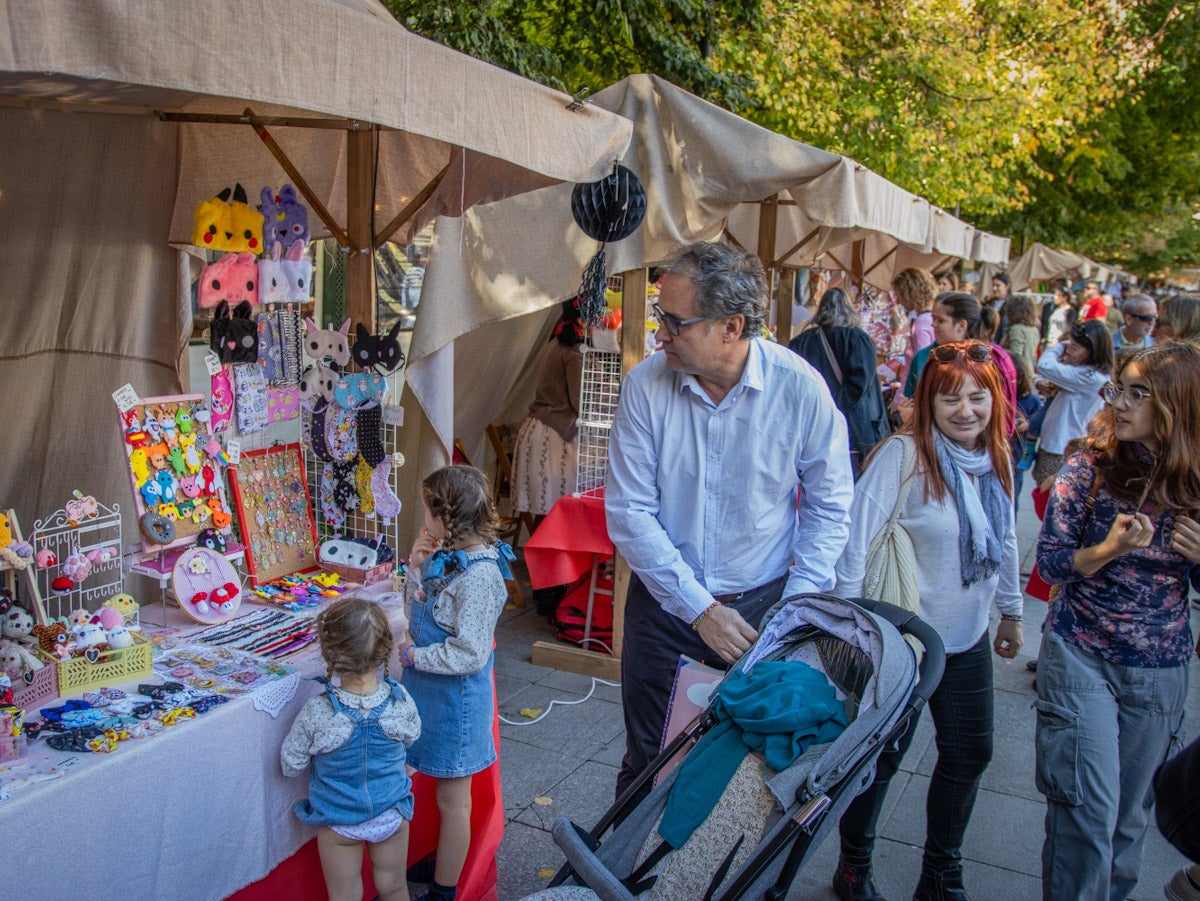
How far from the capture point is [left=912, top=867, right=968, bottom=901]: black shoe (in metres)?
3.37

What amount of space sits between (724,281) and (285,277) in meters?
1.65

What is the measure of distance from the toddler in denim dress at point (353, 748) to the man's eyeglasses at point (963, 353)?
74.7 inches

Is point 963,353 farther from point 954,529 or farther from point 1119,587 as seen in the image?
point 1119,587

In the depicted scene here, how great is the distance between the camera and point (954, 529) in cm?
316

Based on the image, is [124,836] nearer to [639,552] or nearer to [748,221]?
[639,552]

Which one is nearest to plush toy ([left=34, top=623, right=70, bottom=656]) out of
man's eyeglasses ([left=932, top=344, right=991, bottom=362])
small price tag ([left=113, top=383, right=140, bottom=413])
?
small price tag ([left=113, top=383, right=140, bottom=413])

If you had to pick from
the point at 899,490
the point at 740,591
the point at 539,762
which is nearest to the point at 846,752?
the point at 740,591

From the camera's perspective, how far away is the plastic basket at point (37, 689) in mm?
2578

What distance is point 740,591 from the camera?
289 cm

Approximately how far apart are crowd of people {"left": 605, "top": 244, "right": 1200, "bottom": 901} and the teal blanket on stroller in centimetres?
32

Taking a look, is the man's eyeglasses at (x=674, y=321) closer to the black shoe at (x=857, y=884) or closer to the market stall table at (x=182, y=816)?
the market stall table at (x=182, y=816)

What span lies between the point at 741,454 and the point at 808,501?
27 centimetres

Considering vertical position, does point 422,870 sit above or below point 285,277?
below

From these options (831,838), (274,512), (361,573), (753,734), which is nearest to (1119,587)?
(753,734)
